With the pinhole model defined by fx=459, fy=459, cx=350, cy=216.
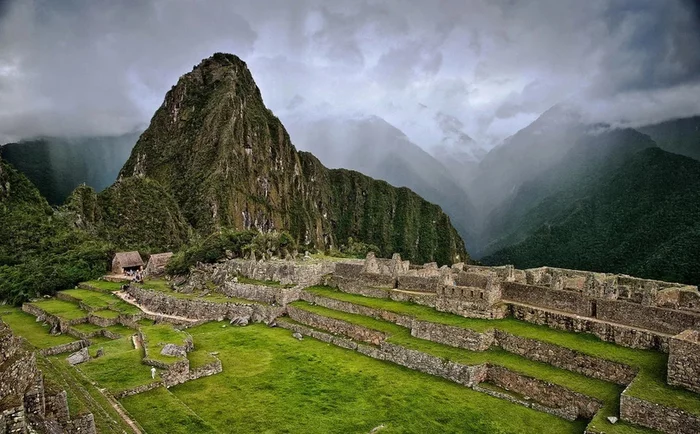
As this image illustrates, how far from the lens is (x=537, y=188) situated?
3927 inches

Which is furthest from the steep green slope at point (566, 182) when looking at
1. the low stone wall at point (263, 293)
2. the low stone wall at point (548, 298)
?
the low stone wall at point (548, 298)

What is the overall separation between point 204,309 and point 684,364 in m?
23.1

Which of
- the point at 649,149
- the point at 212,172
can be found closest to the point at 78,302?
the point at 649,149

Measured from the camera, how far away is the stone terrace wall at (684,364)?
11930 millimetres

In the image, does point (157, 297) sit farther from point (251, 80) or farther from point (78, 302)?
point (251, 80)

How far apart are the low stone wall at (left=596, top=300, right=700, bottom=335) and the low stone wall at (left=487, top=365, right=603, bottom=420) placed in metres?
4.15

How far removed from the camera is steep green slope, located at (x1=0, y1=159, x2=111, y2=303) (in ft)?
124

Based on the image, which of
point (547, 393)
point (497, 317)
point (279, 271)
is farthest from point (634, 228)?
point (547, 393)

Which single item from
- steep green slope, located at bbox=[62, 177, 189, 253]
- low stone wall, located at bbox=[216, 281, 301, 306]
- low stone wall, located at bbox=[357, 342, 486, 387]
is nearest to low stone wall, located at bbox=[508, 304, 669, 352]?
low stone wall, located at bbox=[357, 342, 486, 387]

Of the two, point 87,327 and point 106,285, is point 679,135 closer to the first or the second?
point 106,285

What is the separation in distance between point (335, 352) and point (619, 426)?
36.7ft

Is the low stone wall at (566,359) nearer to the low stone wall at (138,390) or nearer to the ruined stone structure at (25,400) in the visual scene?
the low stone wall at (138,390)

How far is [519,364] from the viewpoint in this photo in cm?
1567

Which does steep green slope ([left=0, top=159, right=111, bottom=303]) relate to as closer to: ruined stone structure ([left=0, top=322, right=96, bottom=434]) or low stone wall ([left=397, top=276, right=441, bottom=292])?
low stone wall ([left=397, top=276, right=441, bottom=292])
